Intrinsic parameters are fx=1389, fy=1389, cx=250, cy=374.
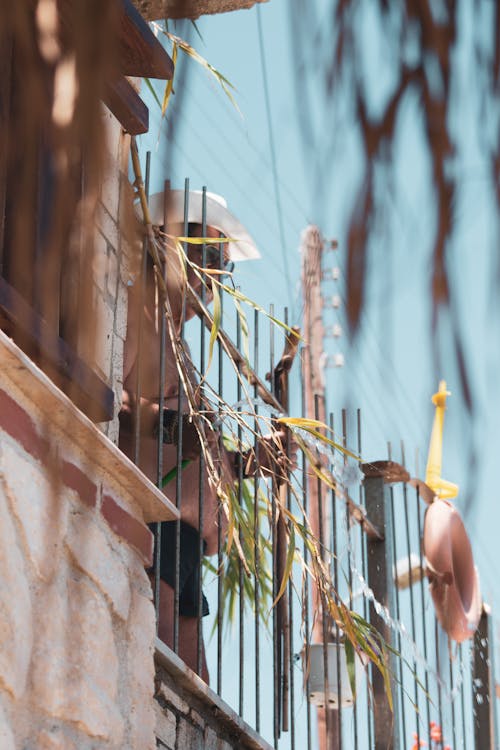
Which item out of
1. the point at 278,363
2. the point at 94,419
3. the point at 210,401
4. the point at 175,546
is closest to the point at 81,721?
the point at 94,419

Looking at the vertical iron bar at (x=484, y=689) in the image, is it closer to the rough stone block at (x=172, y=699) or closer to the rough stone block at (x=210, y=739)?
the rough stone block at (x=210, y=739)

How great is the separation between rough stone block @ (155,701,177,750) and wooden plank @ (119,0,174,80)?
1.32m

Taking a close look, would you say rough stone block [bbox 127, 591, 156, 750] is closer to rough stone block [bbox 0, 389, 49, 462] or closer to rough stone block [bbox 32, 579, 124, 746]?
rough stone block [bbox 32, 579, 124, 746]

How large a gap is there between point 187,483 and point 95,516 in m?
1.37

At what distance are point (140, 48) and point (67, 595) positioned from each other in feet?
3.08

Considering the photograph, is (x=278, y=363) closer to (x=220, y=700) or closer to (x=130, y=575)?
(x=220, y=700)

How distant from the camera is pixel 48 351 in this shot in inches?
89.7

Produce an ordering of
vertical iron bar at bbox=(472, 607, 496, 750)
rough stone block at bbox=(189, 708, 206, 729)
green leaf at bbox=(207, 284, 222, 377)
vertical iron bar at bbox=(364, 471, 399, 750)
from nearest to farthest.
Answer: green leaf at bbox=(207, 284, 222, 377) → rough stone block at bbox=(189, 708, 206, 729) → vertical iron bar at bbox=(364, 471, 399, 750) → vertical iron bar at bbox=(472, 607, 496, 750)

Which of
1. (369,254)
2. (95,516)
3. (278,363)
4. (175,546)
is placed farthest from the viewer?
(278,363)

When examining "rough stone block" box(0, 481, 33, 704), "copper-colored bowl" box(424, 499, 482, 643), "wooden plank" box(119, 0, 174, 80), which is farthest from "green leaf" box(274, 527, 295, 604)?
"copper-colored bowl" box(424, 499, 482, 643)

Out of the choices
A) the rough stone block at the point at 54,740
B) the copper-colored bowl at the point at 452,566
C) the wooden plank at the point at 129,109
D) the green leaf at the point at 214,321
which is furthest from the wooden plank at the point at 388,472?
the rough stone block at the point at 54,740

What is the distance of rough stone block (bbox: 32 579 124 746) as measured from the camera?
80.2 inches

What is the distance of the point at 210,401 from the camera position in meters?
3.42

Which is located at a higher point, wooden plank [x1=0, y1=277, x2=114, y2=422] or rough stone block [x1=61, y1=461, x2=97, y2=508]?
wooden plank [x1=0, y1=277, x2=114, y2=422]
